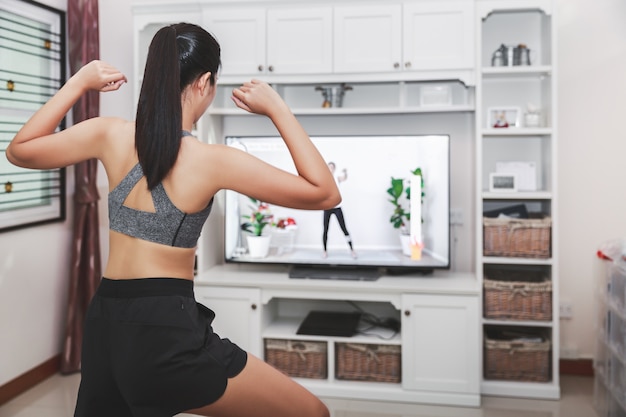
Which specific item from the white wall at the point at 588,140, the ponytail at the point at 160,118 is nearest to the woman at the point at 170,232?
the ponytail at the point at 160,118

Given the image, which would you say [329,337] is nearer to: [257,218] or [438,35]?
[257,218]

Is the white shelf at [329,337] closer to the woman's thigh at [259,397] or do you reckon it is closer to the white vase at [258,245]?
the white vase at [258,245]

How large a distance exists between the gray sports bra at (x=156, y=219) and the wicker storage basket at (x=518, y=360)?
2567 mm

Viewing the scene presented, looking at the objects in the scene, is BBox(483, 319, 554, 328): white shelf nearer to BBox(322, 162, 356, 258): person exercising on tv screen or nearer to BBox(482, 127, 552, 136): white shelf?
BBox(322, 162, 356, 258): person exercising on tv screen

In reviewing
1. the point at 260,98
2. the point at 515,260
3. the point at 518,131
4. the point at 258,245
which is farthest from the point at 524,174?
the point at 260,98

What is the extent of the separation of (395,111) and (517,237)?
97cm

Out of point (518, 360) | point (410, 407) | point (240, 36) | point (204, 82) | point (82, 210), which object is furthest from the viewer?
point (82, 210)

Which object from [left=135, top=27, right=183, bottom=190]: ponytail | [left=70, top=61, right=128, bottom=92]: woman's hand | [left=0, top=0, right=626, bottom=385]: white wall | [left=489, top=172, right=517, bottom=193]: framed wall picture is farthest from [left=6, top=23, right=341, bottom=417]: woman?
[left=0, top=0, right=626, bottom=385]: white wall

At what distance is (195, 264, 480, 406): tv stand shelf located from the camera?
3.34m

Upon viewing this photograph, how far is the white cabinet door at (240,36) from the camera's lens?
3572 millimetres

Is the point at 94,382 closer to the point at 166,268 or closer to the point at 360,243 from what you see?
the point at 166,268

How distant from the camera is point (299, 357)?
140 inches

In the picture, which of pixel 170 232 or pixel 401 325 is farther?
pixel 401 325

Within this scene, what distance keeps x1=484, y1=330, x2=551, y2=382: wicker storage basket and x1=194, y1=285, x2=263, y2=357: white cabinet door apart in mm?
1288
